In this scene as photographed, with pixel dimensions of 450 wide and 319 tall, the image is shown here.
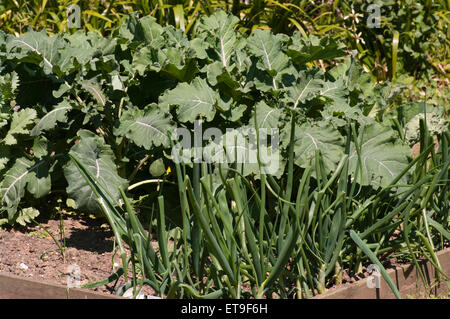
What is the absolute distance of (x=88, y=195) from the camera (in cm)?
306

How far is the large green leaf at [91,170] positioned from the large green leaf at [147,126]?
142 mm

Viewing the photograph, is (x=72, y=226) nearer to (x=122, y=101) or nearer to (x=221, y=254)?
(x=122, y=101)

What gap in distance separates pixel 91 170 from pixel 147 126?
33cm

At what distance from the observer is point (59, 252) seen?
3.17 metres

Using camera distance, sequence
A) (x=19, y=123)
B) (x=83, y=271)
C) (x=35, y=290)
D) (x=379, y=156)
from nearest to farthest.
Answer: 1. (x=35, y=290)
2. (x=83, y=271)
3. (x=379, y=156)
4. (x=19, y=123)

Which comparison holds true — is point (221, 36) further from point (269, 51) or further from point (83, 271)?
point (83, 271)

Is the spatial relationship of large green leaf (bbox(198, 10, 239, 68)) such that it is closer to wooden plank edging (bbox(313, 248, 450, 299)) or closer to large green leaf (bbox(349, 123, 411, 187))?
large green leaf (bbox(349, 123, 411, 187))

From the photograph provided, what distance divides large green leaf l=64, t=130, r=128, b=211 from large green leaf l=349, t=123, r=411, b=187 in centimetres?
110

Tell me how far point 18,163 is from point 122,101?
616 millimetres

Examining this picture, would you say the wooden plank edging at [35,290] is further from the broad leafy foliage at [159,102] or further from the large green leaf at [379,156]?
the large green leaf at [379,156]

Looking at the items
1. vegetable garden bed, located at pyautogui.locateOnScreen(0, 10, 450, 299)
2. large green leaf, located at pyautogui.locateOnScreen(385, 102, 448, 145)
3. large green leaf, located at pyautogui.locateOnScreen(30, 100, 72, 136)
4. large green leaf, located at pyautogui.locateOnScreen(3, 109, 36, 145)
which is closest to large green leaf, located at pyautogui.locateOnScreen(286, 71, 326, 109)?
vegetable garden bed, located at pyautogui.locateOnScreen(0, 10, 450, 299)

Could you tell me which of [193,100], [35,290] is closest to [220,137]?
[193,100]

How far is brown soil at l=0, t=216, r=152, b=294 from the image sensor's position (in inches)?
116

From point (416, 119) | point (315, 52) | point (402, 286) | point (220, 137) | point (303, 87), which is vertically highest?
point (315, 52)
